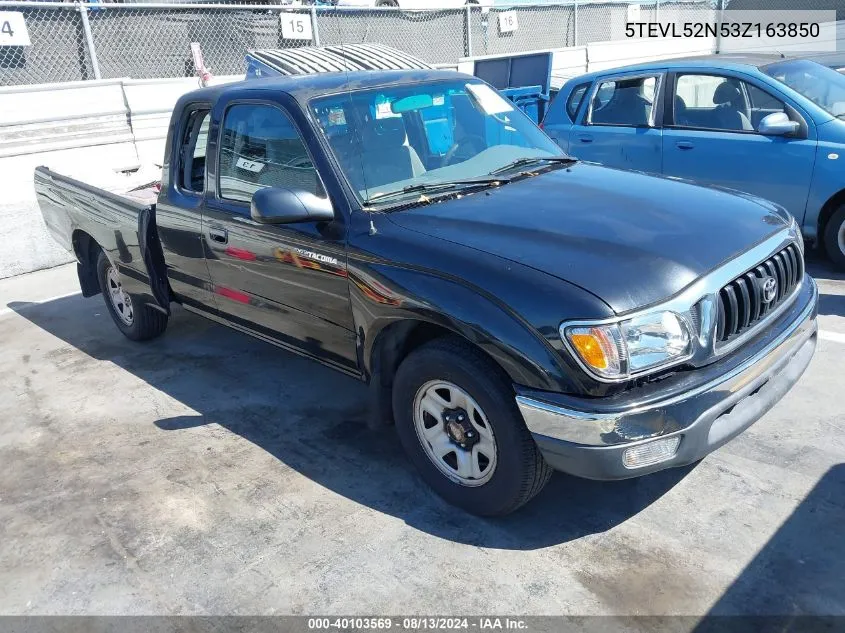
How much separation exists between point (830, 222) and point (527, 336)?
4.47m

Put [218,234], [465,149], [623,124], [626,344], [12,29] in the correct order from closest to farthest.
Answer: [626,344] → [465,149] → [218,234] → [623,124] → [12,29]

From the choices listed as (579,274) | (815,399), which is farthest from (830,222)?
(579,274)

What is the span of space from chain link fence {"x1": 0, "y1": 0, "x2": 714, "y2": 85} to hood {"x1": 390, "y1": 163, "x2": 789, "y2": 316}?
6997 millimetres

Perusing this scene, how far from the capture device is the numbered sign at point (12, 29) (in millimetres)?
8235

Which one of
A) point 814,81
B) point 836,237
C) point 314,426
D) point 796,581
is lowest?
point 314,426

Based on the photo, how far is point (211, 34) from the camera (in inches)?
408

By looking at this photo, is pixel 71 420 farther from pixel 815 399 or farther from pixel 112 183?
pixel 815 399

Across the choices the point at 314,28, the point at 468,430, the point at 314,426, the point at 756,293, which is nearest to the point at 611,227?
the point at 756,293

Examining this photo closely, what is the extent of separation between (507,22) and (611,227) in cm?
1281

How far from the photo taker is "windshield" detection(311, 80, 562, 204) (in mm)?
3834

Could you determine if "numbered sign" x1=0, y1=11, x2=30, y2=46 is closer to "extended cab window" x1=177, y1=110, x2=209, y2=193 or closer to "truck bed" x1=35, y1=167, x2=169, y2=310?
"truck bed" x1=35, y1=167, x2=169, y2=310

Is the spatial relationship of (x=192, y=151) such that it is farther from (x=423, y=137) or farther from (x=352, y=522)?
(x=352, y=522)

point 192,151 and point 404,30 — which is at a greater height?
point 404,30

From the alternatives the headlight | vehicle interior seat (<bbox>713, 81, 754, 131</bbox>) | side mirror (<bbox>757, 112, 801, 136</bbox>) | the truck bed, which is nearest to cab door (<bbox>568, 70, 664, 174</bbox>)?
vehicle interior seat (<bbox>713, 81, 754, 131</bbox>)
